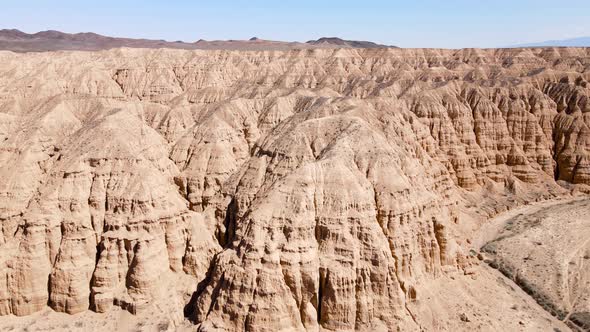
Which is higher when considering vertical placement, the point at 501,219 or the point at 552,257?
the point at 501,219

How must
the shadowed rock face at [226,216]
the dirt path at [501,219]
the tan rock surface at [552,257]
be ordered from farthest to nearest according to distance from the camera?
the dirt path at [501,219] < the tan rock surface at [552,257] < the shadowed rock face at [226,216]

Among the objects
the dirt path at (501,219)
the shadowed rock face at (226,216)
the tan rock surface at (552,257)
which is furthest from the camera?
the dirt path at (501,219)

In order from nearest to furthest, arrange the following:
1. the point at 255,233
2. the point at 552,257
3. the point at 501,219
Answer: the point at 255,233 → the point at 552,257 → the point at 501,219

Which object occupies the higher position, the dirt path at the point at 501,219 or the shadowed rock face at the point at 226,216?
the shadowed rock face at the point at 226,216

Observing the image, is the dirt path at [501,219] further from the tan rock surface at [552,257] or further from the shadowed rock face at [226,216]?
the shadowed rock face at [226,216]

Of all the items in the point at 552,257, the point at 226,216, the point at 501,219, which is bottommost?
the point at 552,257

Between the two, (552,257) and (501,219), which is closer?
(552,257)

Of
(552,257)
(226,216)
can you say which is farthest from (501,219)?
(226,216)

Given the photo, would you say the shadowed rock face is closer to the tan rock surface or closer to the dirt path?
the dirt path

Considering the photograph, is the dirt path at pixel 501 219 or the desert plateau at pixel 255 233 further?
the dirt path at pixel 501 219

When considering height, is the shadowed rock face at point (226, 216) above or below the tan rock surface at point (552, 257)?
above

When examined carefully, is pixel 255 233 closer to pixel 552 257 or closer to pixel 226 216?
pixel 226 216
